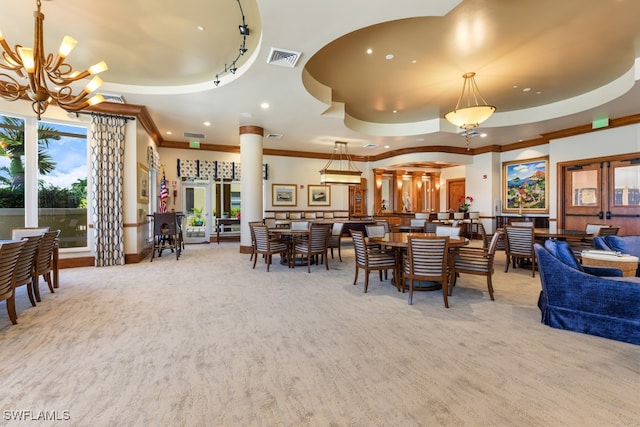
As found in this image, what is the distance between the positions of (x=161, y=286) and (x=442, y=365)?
14.1 feet

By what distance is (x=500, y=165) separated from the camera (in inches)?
434

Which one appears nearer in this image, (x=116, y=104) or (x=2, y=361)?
(x=2, y=361)

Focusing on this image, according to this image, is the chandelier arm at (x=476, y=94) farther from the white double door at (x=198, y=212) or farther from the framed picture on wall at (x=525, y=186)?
the white double door at (x=198, y=212)

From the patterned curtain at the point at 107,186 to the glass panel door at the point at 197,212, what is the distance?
4.04m

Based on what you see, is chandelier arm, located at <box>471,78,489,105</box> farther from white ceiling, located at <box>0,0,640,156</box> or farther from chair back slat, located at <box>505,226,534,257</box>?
chair back slat, located at <box>505,226,534,257</box>

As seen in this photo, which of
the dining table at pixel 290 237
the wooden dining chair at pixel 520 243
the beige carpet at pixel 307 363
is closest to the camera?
the beige carpet at pixel 307 363

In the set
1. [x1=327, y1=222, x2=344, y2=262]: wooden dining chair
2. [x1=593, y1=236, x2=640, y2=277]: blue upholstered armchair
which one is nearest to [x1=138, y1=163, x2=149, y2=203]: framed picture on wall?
[x1=327, y1=222, x2=344, y2=262]: wooden dining chair

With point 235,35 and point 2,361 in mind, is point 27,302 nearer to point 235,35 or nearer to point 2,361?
point 2,361

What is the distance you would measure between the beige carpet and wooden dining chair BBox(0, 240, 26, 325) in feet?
0.82

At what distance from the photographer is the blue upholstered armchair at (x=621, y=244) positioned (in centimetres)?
431

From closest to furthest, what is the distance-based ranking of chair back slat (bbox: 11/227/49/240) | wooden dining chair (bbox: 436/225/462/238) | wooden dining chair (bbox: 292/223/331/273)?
chair back slat (bbox: 11/227/49/240) < wooden dining chair (bbox: 436/225/462/238) < wooden dining chair (bbox: 292/223/331/273)

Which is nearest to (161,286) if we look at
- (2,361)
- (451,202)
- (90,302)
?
(90,302)

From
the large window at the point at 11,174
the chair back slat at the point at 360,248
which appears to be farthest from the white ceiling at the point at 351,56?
the chair back slat at the point at 360,248

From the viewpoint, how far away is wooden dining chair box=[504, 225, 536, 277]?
18.1ft
